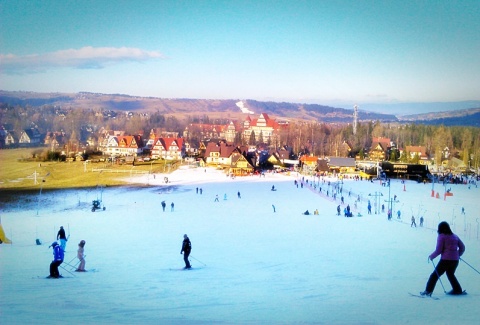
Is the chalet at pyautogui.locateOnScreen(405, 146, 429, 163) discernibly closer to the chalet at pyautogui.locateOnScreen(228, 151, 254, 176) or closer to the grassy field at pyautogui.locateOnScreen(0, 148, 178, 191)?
the chalet at pyautogui.locateOnScreen(228, 151, 254, 176)

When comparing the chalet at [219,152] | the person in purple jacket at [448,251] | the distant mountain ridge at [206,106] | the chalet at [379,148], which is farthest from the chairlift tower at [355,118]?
the person in purple jacket at [448,251]

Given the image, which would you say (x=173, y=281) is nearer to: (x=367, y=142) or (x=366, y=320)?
(x=366, y=320)

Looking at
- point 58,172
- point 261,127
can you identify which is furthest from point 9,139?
point 261,127

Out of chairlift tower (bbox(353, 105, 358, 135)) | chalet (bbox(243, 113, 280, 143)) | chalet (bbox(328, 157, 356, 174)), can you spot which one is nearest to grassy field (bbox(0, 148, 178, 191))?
chalet (bbox(243, 113, 280, 143))

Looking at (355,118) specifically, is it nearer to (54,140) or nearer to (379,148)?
(379,148)

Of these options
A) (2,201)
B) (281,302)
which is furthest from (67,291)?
(2,201)
